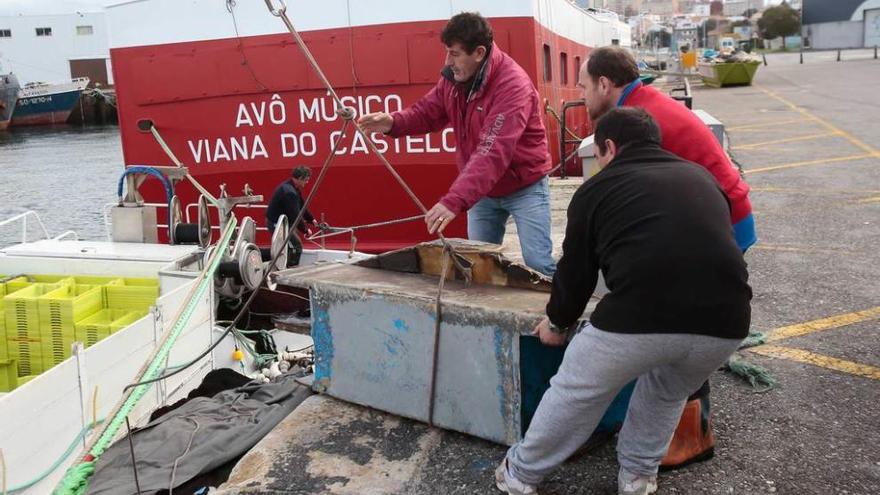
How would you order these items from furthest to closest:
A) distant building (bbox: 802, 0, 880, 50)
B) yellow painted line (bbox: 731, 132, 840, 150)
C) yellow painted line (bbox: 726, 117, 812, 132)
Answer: distant building (bbox: 802, 0, 880, 50), yellow painted line (bbox: 726, 117, 812, 132), yellow painted line (bbox: 731, 132, 840, 150)

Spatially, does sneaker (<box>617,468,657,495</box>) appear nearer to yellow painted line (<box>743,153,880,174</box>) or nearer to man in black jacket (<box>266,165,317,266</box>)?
man in black jacket (<box>266,165,317,266</box>)

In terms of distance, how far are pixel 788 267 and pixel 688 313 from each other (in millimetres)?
4241

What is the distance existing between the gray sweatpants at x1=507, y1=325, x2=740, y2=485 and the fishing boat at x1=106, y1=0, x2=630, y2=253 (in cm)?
646

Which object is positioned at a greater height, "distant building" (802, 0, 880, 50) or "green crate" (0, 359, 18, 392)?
"distant building" (802, 0, 880, 50)

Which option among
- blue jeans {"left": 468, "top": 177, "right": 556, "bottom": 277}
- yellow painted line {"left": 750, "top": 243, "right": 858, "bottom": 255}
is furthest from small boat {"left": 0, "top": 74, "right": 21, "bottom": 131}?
blue jeans {"left": 468, "top": 177, "right": 556, "bottom": 277}

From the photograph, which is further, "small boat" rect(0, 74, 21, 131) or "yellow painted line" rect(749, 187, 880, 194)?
"small boat" rect(0, 74, 21, 131)

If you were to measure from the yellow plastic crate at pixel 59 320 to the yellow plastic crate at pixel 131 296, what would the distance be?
0.24 meters

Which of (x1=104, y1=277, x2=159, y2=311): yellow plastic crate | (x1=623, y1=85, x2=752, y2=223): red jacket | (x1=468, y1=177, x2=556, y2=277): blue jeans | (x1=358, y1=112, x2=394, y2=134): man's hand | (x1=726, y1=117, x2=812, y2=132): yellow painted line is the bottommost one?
(x1=104, y1=277, x2=159, y2=311): yellow plastic crate

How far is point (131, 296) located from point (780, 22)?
8691 centimetres

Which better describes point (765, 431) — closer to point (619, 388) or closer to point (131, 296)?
point (619, 388)

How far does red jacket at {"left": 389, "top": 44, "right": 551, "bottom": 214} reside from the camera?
409 centimetres

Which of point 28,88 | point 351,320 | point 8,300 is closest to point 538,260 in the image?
point 351,320

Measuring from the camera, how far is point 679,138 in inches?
134

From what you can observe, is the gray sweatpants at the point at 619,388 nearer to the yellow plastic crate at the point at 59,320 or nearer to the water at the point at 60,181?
the yellow plastic crate at the point at 59,320
